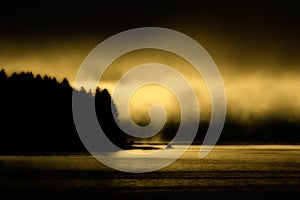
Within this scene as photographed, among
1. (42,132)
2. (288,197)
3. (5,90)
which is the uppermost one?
(5,90)

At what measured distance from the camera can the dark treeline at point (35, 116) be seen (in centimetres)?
15700

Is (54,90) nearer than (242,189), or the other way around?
(242,189)

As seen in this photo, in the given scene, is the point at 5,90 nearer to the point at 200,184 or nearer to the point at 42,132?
the point at 42,132

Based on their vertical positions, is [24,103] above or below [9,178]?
above

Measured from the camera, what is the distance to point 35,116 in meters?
165

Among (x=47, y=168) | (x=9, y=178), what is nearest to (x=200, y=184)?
(x=9, y=178)

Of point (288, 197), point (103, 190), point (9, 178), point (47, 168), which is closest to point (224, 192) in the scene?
point (288, 197)

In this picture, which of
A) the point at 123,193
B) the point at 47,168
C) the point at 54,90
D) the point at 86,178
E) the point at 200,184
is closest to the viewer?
the point at 123,193

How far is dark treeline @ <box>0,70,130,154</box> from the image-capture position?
515ft

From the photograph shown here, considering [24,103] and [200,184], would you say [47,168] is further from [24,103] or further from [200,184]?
[24,103]

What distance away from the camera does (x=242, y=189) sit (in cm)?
6600

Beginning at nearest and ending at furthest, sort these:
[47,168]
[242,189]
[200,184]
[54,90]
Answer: [242,189] → [200,184] → [47,168] → [54,90]

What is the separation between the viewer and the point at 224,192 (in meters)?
62.8

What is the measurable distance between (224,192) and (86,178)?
24.3 m
